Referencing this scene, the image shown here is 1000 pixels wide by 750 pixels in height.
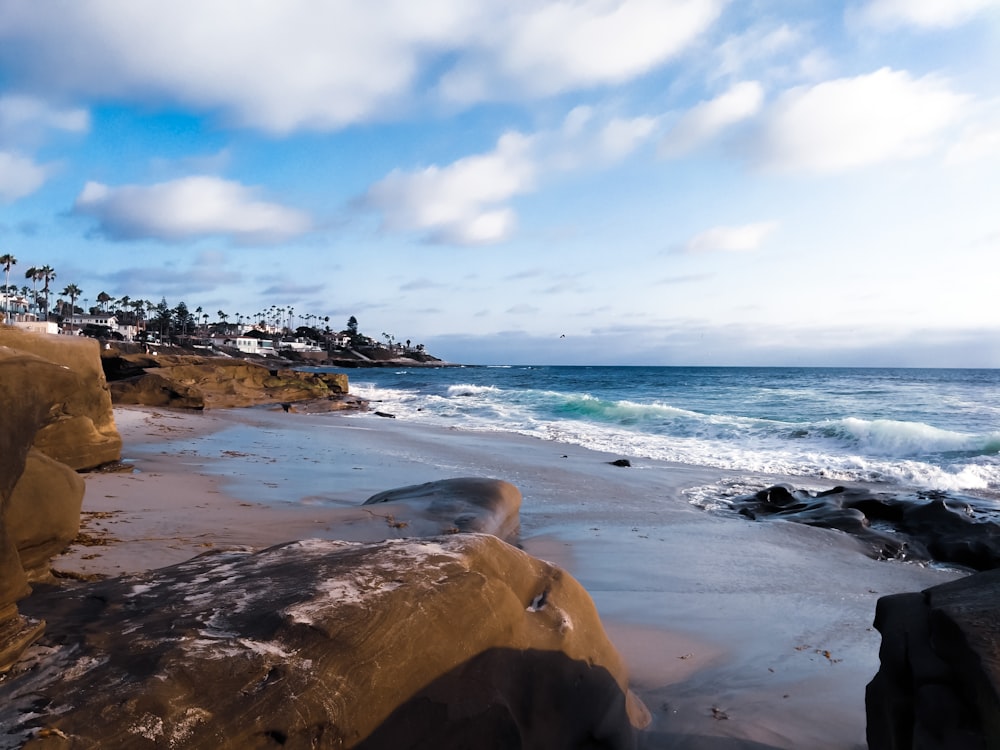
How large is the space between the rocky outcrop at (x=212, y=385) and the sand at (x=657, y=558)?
10.6 meters

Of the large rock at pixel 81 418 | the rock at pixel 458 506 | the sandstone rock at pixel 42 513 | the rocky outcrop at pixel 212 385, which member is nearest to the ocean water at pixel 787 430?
the rocky outcrop at pixel 212 385

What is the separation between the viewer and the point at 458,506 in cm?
730

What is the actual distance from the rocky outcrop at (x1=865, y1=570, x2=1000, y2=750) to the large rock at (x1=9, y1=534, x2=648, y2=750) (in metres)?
1.28

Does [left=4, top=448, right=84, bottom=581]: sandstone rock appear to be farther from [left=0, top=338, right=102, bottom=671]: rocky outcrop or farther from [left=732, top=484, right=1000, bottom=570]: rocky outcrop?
[left=732, top=484, right=1000, bottom=570]: rocky outcrop

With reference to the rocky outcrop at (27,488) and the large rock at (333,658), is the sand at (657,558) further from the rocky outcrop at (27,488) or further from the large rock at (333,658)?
the large rock at (333,658)

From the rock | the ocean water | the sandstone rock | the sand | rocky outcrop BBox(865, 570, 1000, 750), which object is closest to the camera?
rocky outcrop BBox(865, 570, 1000, 750)

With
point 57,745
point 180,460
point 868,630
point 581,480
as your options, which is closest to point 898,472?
point 581,480

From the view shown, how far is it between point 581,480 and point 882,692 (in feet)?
30.2

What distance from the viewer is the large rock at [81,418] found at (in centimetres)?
819

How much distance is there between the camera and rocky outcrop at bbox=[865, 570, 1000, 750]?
2145 mm

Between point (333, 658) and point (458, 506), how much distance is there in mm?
4735

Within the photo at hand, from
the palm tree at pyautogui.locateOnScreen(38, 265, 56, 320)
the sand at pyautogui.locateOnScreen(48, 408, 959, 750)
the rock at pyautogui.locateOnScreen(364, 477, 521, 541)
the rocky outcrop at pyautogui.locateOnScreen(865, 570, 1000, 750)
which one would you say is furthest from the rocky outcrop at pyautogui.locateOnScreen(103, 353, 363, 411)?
the palm tree at pyautogui.locateOnScreen(38, 265, 56, 320)

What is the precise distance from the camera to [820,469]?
14.5 m

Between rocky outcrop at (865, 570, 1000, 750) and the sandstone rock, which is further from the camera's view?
the sandstone rock
